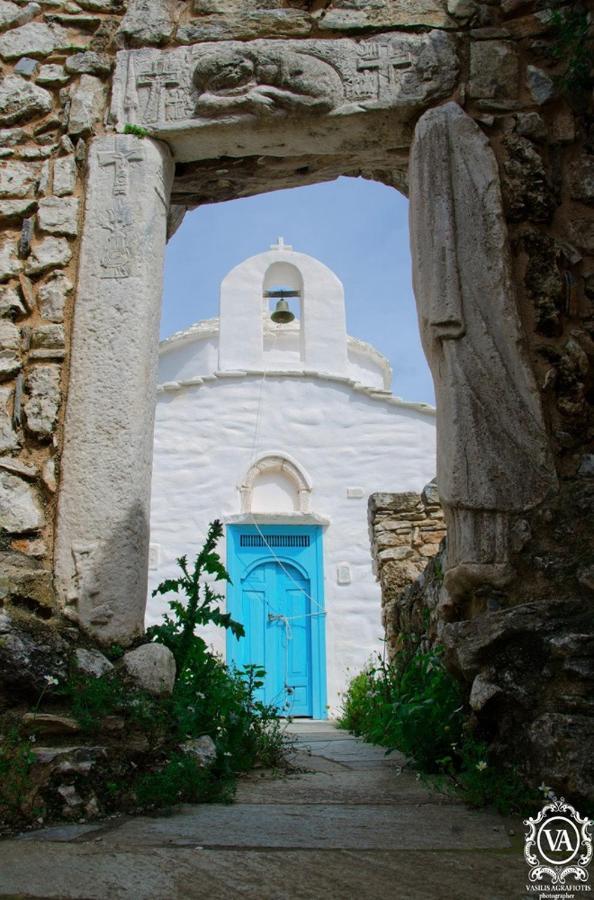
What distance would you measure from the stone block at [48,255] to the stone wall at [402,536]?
3.77m

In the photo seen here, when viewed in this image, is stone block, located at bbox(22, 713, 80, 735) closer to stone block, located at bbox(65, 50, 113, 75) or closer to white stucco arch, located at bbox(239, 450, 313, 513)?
stone block, located at bbox(65, 50, 113, 75)

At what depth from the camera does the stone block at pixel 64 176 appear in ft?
11.5

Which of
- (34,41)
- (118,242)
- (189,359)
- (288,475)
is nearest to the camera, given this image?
(118,242)

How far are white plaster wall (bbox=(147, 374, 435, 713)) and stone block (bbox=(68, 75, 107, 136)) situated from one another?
6.83 m

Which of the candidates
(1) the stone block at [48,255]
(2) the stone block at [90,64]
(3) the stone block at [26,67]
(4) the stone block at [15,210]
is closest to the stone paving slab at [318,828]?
(1) the stone block at [48,255]

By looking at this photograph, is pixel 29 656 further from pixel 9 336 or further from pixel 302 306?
pixel 302 306

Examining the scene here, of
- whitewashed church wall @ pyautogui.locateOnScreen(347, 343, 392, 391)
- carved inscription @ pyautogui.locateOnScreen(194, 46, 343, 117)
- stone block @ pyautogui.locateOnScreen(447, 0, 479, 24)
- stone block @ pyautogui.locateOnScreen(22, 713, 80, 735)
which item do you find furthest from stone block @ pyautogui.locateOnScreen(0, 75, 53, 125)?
whitewashed church wall @ pyautogui.locateOnScreen(347, 343, 392, 391)

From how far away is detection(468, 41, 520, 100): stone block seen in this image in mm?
3463

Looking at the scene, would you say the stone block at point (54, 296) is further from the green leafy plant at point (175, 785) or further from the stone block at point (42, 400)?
the green leafy plant at point (175, 785)

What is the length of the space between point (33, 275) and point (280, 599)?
703 centimetres

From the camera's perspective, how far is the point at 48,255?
343cm

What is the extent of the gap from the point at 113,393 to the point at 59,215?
0.89 m

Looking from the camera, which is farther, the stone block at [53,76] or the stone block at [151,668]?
the stone block at [53,76]

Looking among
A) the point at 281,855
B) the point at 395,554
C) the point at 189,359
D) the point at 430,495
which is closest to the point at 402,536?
the point at 395,554
